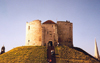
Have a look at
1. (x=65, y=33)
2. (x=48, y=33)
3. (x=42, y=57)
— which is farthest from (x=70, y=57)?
(x=65, y=33)

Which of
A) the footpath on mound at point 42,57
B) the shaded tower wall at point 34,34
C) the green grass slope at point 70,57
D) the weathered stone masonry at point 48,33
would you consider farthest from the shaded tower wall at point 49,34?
the green grass slope at point 70,57

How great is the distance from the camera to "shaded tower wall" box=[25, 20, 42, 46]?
49925 millimetres

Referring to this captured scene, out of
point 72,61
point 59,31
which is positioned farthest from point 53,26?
point 72,61

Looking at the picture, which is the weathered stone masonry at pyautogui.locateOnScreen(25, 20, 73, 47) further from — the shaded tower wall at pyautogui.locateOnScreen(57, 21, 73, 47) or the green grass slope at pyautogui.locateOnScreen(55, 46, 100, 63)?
the green grass slope at pyautogui.locateOnScreen(55, 46, 100, 63)

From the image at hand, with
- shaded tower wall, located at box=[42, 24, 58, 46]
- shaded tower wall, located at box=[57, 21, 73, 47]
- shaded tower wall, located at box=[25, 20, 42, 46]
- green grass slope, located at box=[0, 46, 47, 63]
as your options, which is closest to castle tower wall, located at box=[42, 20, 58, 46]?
shaded tower wall, located at box=[42, 24, 58, 46]

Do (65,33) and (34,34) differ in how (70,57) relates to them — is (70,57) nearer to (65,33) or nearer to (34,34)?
(65,33)

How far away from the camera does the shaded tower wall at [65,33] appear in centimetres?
5131

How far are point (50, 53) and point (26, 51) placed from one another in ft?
27.0

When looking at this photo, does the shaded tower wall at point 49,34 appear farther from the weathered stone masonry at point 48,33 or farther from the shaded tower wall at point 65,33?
the shaded tower wall at point 65,33

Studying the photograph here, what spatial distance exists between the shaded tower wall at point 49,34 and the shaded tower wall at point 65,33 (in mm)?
3750

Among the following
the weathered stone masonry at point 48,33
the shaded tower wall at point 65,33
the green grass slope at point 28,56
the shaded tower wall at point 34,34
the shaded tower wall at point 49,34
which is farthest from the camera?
the shaded tower wall at point 65,33

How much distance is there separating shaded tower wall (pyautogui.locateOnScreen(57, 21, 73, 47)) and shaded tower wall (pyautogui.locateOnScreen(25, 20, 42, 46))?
25.7 ft

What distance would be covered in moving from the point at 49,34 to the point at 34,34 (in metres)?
6.44

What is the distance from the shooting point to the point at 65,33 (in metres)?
52.0
